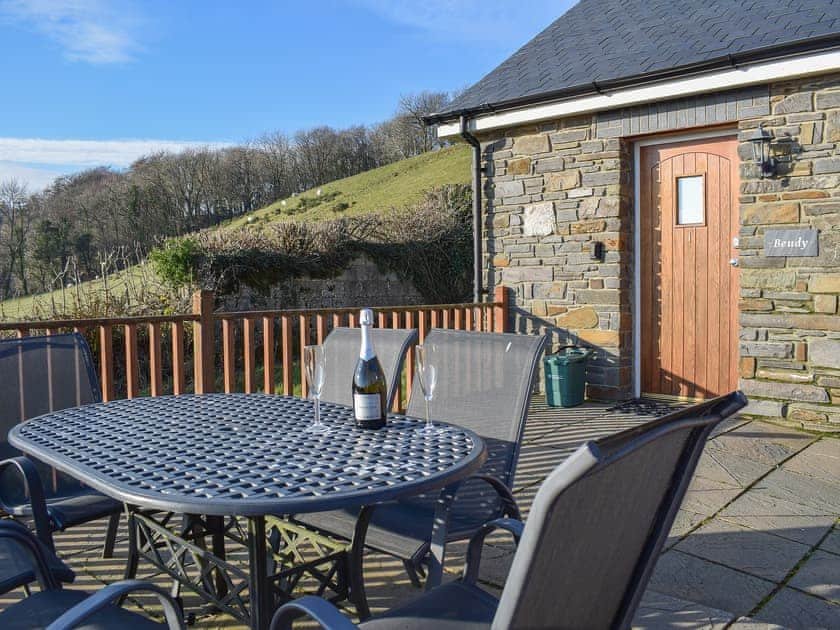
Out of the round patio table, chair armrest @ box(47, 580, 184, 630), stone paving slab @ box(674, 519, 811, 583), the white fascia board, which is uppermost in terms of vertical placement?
the white fascia board

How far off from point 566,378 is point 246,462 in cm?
435

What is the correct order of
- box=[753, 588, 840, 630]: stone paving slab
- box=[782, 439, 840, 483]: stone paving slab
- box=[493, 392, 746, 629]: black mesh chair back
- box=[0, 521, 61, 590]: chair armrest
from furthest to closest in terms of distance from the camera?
box=[782, 439, 840, 483]: stone paving slab
box=[753, 588, 840, 630]: stone paving slab
box=[0, 521, 61, 590]: chair armrest
box=[493, 392, 746, 629]: black mesh chair back

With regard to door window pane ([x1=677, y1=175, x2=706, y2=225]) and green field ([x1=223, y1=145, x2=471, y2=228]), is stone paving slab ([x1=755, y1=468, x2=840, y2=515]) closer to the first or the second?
door window pane ([x1=677, y1=175, x2=706, y2=225])

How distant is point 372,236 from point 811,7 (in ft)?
21.4

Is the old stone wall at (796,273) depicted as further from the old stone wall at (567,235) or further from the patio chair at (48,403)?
the patio chair at (48,403)

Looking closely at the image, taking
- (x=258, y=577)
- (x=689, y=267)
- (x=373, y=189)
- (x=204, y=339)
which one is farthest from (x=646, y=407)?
(x=373, y=189)

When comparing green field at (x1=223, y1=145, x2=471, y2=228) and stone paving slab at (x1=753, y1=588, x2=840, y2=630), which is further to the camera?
green field at (x1=223, y1=145, x2=471, y2=228)

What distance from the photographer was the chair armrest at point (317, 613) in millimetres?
1101

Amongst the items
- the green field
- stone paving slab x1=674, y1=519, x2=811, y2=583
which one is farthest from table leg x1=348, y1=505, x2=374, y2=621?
the green field

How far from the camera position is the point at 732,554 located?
2660mm

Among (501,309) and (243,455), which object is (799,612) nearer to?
(243,455)

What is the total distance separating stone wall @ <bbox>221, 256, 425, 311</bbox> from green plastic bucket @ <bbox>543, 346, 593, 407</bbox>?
172 inches

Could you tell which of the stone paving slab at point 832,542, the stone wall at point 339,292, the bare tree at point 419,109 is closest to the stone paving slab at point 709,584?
the stone paving slab at point 832,542

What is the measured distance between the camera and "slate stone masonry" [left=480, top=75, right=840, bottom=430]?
4.72 metres
